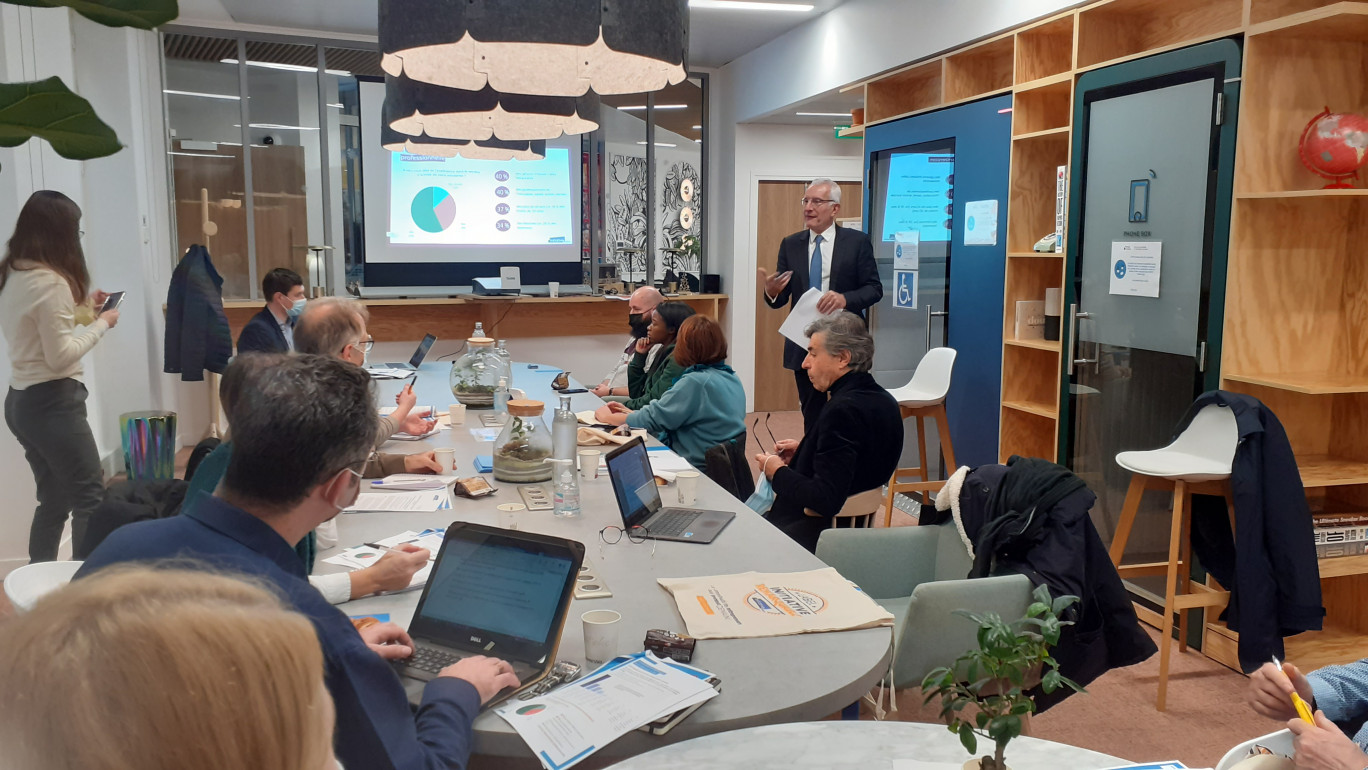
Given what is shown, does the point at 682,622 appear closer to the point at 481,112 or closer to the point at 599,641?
the point at 599,641

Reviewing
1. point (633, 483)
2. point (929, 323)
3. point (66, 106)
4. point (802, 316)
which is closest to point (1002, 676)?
point (66, 106)

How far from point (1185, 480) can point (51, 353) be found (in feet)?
13.0

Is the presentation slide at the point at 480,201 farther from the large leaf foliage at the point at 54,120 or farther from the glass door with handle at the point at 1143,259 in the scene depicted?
the large leaf foliage at the point at 54,120

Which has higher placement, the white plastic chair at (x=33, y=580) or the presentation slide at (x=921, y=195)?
the presentation slide at (x=921, y=195)

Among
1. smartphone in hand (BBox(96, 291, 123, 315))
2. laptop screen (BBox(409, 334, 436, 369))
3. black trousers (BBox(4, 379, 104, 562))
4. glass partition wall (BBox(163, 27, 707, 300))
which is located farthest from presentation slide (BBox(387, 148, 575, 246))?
black trousers (BBox(4, 379, 104, 562))

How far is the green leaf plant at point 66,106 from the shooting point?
0.51m

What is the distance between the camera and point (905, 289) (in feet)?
19.0

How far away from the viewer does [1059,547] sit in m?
2.46

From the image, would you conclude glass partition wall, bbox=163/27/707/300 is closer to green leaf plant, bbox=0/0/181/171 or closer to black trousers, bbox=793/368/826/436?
black trousers, bbox=793/368/826/436

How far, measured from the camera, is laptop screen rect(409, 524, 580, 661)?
1694 mm

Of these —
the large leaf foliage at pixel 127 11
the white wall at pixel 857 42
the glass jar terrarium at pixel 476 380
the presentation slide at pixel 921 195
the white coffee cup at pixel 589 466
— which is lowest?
the white coffee cup at pixel 589 466

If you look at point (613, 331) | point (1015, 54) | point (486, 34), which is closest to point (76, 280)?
point (486, 34)

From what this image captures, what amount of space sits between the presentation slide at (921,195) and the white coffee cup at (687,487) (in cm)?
309

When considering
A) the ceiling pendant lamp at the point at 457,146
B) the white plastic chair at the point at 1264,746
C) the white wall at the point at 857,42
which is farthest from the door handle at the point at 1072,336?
the white plastic chair at the point at 1264,746
